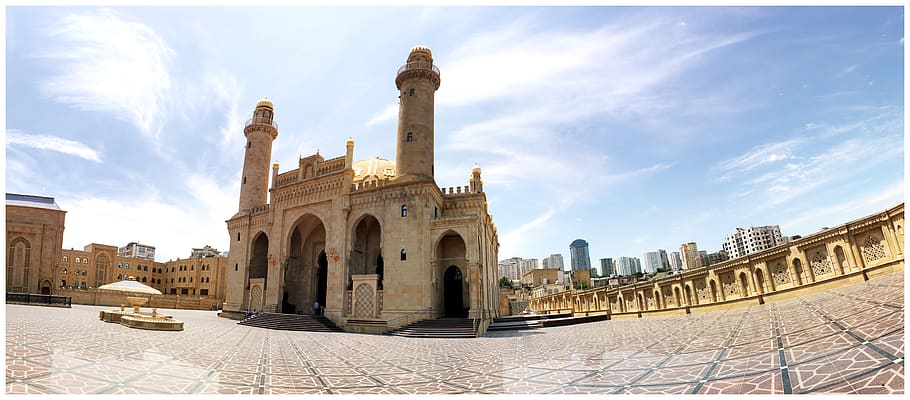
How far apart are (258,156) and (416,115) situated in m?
16.3

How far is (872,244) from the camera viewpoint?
11.6 m

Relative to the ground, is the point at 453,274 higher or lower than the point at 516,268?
lower

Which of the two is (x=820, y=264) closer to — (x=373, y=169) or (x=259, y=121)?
(x=373, y=169)

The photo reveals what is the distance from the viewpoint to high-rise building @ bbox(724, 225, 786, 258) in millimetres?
94688

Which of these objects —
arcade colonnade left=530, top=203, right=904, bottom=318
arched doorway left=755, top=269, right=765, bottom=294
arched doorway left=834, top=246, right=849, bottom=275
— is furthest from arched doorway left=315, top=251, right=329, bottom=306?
arched doorway left=834, top=246, right=849, bottom=275

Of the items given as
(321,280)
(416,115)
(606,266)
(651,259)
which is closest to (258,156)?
(321,280)

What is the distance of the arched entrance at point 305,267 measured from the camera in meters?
28.3

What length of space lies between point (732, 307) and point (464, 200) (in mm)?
14934

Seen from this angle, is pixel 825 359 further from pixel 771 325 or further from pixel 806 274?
pixel 806 274

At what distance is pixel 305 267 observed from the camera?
2952 cm

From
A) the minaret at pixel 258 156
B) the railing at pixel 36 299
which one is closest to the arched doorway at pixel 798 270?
the minaret at pixel 258 156

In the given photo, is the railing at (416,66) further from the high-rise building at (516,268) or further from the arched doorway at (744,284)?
the high-rise building at (516,268)

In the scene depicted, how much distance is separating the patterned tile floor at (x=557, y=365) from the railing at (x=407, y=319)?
10.4 m

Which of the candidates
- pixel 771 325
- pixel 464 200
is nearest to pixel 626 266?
pixel 464 200
